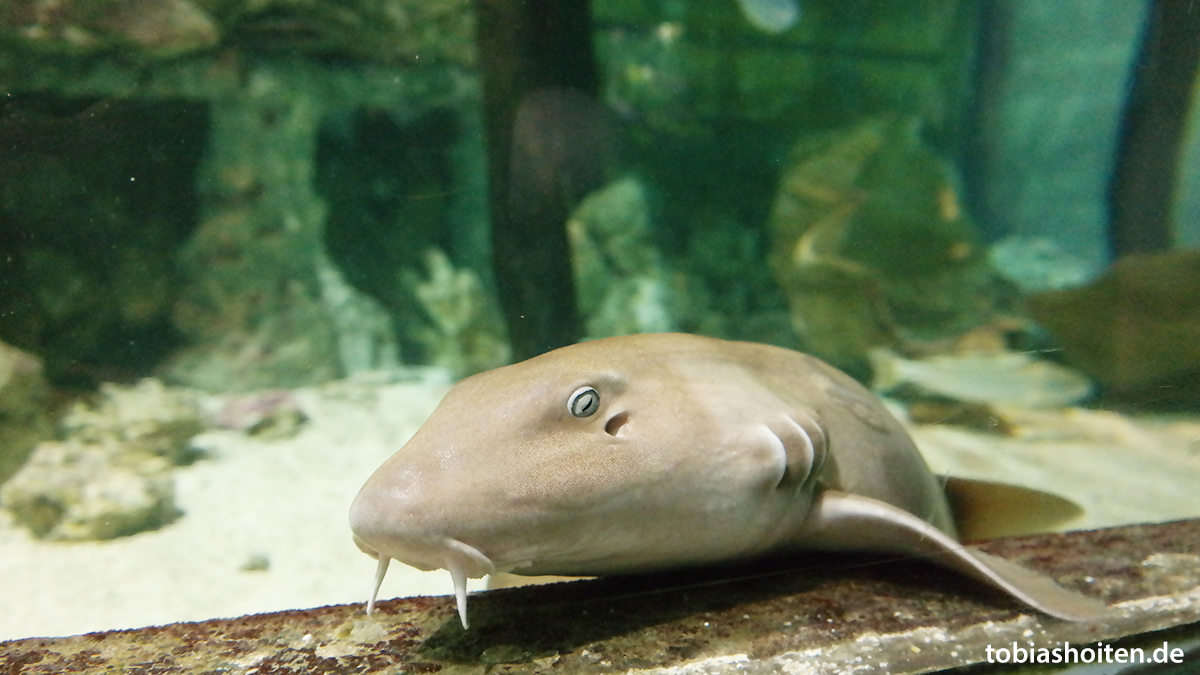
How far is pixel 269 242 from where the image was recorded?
591 centimetres

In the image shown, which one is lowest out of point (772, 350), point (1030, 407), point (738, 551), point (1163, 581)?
point (1030, 407)

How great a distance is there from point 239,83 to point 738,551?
5.24m

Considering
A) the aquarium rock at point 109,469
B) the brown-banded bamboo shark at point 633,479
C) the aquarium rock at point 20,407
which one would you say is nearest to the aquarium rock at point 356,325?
the aquarium rock at point 109,469

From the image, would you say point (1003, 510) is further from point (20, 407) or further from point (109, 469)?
point (20, 407)

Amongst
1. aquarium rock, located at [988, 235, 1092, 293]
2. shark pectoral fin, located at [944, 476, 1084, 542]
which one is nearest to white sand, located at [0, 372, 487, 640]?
shark pectoral fin, located at [944, 476, 1084, 542]

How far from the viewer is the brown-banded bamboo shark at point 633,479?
107cm

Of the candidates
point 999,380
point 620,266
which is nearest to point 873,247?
point 999,380

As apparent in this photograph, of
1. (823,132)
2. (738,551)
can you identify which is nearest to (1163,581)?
(738,551)

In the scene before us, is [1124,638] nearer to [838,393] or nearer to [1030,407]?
[838,393]

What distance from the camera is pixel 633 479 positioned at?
3.86ft

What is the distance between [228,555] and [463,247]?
369 cm

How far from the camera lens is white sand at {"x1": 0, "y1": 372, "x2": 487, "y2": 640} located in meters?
2.32

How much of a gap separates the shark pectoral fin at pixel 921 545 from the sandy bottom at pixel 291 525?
109 centimetres

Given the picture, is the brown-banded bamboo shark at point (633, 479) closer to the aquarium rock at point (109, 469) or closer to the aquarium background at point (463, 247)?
the aquarium background at point (463, 247)
